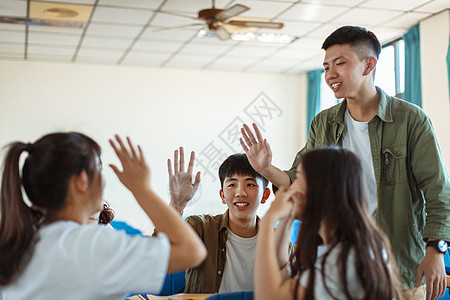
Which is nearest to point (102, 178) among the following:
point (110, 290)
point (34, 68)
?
point (110, 290)

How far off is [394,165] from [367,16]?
395 cm

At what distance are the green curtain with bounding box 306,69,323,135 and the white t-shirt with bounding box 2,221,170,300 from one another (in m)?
7.38

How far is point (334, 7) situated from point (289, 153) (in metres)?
4.01

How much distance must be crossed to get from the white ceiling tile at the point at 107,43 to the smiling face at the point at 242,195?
439 centimetres

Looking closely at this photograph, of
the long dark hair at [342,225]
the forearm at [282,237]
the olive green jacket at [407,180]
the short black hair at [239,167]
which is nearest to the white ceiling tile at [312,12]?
the short black hair at [239,167]

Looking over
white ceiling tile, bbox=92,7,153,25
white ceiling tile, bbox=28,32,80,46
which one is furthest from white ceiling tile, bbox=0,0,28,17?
white ceiling tile, bbox=28,32,80,46

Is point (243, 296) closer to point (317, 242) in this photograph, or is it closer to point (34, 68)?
point (317, 242)

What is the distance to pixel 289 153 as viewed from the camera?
29.6 ft

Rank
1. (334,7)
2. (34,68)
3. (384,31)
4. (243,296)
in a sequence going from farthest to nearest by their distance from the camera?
(34,68) → (384,31) → (334,7) → (243,296)

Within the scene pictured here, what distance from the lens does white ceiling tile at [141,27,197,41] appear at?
20.2 ft

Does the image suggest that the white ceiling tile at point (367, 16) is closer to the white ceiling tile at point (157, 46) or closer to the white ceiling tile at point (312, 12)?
the white ceiling tile at point (312, 12)

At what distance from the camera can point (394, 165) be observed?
2.10 metres

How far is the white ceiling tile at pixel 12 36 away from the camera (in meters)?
6.21

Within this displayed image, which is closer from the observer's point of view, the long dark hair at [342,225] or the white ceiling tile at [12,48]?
the long dark hair at [342,225]
